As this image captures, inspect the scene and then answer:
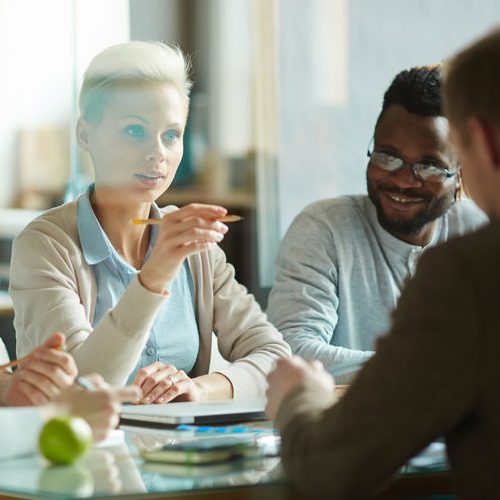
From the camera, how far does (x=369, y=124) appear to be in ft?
11.9

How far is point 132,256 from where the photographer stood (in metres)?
1.94

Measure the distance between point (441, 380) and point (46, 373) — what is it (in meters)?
0.64

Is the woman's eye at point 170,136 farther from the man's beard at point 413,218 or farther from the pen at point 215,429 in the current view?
the pen at point 215,429

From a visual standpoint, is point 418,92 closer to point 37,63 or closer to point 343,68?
point 343,68

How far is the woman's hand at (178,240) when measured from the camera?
5.37 feet

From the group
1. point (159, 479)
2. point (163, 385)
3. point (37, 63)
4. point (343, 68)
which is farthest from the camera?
point (343, 68)

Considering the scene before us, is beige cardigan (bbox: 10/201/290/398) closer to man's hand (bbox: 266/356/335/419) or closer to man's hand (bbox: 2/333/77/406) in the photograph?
man's hand (bbox: 2/333/77/406)

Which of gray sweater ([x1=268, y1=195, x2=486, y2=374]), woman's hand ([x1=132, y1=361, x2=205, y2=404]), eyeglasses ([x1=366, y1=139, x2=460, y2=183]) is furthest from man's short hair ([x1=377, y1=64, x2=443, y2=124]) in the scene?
woman's hand ([x1=132, y1=361, x2=205, y2=404])

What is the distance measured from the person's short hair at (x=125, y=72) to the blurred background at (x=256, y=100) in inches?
60.4

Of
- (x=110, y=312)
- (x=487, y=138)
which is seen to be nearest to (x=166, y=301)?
(x=110, y=312)

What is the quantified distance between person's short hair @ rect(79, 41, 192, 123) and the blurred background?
1.53 metres

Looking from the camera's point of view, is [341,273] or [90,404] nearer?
[90,404]

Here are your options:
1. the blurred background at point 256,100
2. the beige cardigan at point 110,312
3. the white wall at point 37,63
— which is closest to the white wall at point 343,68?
the blurred background at point 256,100

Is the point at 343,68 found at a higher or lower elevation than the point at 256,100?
higher
